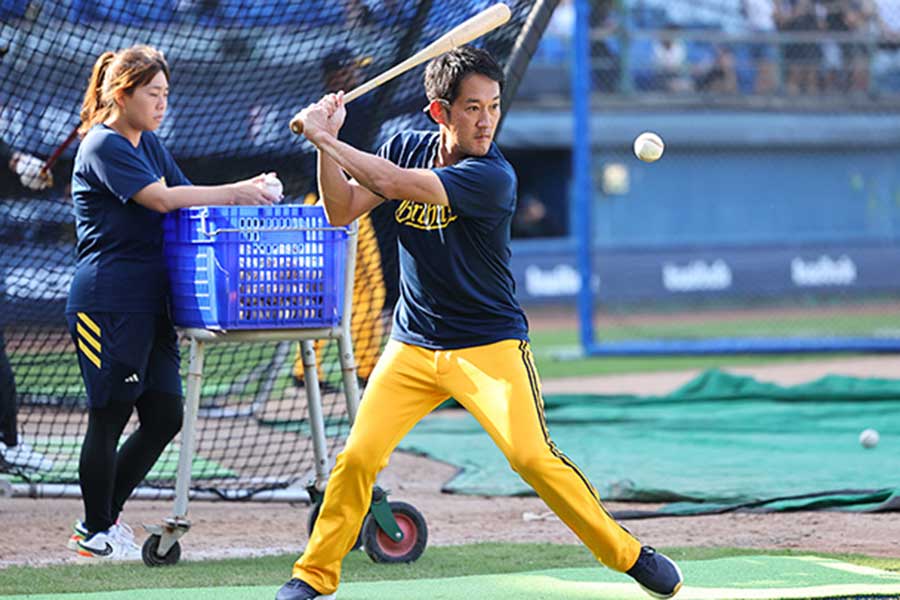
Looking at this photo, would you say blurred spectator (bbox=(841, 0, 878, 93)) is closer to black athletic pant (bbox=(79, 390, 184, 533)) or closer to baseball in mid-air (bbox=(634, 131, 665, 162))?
baseball in mid-air (bbox=(634, 131, 665, 162))

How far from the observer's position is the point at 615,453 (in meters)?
8.20

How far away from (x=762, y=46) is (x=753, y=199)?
2.76 meters

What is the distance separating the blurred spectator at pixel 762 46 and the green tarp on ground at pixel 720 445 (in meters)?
8.87

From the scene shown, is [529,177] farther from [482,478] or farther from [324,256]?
[324,256]

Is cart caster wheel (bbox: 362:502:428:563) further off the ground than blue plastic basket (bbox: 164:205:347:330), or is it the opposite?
blue plastic basket (bbox: 164:205:347:330)

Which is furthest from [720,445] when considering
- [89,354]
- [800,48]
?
[800,48]

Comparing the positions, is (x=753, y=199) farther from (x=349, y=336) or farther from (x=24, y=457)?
(x=349, y=336)


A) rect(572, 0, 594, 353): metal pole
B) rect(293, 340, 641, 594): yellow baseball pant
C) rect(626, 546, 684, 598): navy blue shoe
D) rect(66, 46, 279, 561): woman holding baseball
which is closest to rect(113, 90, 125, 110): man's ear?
rect(66, 46, 279, 561): woman holding baseball

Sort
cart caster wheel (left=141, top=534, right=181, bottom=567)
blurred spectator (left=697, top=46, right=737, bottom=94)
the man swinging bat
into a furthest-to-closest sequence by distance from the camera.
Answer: blurred spectator (left=697, top=46, right=737, bottom=94) → cart caster wheel (left=141, top=534, right=181, bottom=567) → the man swinging bat

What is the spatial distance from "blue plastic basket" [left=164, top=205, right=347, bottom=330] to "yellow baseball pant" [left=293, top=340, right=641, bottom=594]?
850 mm

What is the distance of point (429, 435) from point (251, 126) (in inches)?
97.8

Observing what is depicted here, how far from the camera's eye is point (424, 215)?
14.8 feet

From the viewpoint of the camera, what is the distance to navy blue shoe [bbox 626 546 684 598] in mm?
4402

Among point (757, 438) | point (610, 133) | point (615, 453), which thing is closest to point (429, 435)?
point (615, 453)
